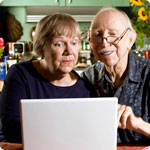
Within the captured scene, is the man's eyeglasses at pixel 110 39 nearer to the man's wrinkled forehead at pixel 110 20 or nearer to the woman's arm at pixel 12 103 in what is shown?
the man's wrinkled forehead at pixel 110 20

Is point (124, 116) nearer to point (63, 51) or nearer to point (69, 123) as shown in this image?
point (69, 123)

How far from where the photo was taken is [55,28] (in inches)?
42.3

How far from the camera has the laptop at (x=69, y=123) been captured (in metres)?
0.61

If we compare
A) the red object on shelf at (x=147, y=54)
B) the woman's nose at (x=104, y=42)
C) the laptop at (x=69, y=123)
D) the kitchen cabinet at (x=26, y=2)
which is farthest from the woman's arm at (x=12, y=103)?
the kitchen cabinet at (x=26, y=2)

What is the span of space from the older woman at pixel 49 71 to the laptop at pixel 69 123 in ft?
1.13

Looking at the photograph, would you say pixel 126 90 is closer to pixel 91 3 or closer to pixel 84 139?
pixel 84 139

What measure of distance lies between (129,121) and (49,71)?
513 millimetres

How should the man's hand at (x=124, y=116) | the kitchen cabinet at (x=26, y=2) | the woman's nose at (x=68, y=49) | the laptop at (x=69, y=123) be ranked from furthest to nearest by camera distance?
the kitchen cabinet at (x=26, y=2)
the woman's nose at (x=68, y=49)
the man's hand at (x=124, y=116)
the laptop at (x=69, y=123)

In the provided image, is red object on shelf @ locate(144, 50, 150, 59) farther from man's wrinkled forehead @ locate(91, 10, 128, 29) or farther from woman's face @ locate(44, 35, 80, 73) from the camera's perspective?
woman's face @ locate(44, 35, 80, 73)

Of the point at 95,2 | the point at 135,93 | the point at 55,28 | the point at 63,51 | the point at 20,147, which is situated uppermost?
the point at 95,2

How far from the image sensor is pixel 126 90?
1134mm

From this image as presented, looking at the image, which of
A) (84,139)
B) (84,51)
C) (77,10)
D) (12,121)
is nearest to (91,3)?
(77,10)

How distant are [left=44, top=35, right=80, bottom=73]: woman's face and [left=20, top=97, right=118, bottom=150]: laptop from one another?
0.48m

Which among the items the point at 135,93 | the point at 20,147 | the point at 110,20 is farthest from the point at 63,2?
the point at 20,147
